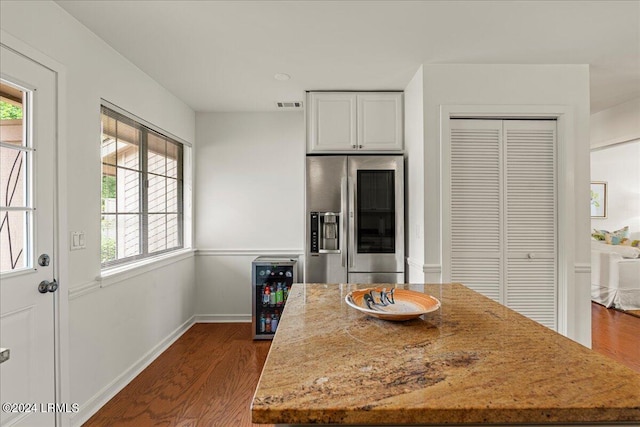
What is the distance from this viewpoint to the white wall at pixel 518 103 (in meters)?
2.62

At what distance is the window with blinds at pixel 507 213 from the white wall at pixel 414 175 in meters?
0.27

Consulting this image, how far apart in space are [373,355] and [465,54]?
7.94 feet

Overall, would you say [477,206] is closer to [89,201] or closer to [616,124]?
[616,124]

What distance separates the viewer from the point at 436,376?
0.79 metres

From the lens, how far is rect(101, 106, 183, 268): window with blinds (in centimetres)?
244

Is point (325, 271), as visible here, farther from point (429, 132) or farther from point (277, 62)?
point (277, 62)

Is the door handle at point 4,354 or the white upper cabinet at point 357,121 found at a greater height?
the white upper cabinet at point 357,121

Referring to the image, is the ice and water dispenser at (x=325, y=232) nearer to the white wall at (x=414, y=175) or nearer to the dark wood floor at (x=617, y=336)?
the white wall at (x=414, y=175)

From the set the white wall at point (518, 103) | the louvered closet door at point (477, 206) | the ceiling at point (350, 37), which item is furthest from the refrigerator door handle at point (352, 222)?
the ceiling at point (350, 37)

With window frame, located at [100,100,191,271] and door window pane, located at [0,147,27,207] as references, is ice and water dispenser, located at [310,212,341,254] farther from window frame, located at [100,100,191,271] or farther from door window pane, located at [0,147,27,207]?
door window pane, located at [0,147,27,207]

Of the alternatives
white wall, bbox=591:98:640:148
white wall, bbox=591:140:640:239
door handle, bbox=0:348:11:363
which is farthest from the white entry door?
white wall, bbox=591:140:640:239

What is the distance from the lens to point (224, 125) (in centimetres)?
386

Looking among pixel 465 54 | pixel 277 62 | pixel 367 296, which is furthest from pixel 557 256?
pixel 277 62

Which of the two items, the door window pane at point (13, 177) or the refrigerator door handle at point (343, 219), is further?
the refrigerator door handle at point (343, 219)
